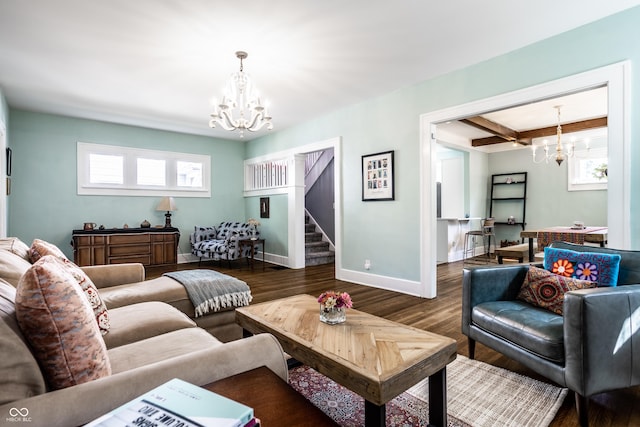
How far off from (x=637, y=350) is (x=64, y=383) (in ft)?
8.12

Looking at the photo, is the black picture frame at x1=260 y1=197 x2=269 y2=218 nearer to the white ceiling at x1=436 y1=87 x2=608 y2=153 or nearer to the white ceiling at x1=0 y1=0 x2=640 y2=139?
the white ceiling at x1=0 y1=0 x2=640 y2=139

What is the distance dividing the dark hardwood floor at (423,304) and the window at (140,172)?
5.04ft

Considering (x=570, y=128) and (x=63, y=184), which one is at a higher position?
(x=570, y=128)

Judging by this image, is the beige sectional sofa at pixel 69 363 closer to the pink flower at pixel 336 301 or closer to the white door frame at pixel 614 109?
the pink flower at pixel 336 301

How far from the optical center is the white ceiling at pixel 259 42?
2.45 metres

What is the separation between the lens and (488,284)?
2.20 metres

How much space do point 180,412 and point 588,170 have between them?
827 centimetres

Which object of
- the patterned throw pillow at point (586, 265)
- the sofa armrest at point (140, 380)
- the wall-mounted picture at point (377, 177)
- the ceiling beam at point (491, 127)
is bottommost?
the sofa armrest at point (140, 380)

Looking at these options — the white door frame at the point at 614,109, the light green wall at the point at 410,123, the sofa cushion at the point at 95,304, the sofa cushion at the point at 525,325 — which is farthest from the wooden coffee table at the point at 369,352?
the light green wall at the point at 410,123

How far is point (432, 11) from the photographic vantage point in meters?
2.50

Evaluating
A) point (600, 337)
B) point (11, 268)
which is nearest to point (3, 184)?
point (11, 268)

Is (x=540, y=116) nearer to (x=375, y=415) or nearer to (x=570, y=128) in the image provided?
(x=570, y=128)

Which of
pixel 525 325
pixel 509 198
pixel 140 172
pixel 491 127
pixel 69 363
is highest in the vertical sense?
pixel 491 127

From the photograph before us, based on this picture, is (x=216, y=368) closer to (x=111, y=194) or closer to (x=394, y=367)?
(x=394, y=367)
